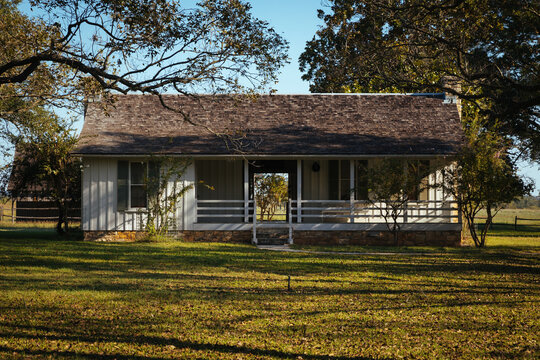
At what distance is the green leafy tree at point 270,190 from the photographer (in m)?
22.6

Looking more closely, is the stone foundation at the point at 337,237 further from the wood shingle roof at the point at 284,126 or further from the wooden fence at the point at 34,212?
the wooden fence at the point at 34,212

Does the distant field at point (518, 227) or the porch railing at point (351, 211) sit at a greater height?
the porch railing at point (351, 211)

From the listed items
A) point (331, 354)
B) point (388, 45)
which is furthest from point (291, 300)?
point (388, 45)

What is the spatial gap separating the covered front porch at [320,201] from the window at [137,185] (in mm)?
Answer: 1928

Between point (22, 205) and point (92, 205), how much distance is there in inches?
666

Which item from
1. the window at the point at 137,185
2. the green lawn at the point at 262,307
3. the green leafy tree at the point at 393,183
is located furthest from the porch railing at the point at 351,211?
the green lawn at the point at 262,307

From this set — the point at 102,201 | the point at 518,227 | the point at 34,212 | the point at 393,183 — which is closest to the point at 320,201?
the point at 393,183

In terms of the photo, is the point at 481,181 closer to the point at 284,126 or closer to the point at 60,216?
the point at 284,126

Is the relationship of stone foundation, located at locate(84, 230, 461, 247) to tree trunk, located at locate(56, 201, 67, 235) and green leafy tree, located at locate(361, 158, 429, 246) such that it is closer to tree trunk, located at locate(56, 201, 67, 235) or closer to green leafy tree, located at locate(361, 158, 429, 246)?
green leafy tree, located at locate(361, 158, 429, 246)

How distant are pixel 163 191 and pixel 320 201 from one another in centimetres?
518

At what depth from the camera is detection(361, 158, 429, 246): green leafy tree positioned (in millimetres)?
16781

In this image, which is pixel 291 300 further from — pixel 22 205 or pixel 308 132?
pixel 22 205

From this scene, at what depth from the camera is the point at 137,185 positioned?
17.8 meters

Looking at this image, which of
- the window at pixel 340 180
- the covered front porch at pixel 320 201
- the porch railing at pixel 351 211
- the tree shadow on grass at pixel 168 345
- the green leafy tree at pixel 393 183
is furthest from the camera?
the window at pixel 340 180
